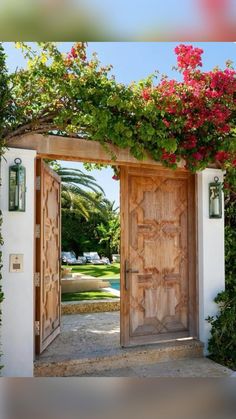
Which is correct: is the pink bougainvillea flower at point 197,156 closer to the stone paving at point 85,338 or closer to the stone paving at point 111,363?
the stone paving at point 111,363

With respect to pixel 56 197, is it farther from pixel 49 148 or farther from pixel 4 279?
pixel 4 279

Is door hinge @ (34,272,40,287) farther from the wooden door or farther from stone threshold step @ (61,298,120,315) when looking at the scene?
stone threshold step @ (61,298,120,315)

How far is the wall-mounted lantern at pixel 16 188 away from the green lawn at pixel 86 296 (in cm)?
558

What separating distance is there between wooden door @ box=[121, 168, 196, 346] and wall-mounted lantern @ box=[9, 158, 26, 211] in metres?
1.63

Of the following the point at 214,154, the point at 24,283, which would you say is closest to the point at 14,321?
the point at 24,283

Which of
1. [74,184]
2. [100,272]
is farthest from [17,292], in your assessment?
[100,272]

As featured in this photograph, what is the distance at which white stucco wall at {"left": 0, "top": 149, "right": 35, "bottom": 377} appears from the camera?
4.36 metres

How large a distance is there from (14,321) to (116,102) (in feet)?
10.0

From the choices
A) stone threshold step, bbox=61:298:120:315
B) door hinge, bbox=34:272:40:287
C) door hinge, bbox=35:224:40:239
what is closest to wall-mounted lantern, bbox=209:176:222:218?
door hinge, bbox=35:224:40:239

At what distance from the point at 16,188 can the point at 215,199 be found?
3.12 meters

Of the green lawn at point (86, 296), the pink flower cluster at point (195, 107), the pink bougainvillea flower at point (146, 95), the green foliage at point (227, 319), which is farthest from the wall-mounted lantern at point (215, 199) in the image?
the green lawn at point (86, 296)

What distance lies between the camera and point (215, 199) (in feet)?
18.7

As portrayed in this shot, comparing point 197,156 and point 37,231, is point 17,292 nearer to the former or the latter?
point 37,231

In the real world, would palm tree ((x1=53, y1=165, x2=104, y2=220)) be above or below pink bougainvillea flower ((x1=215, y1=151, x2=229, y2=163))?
above
